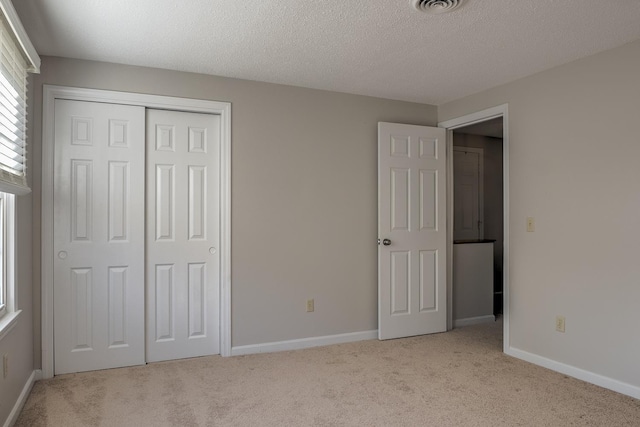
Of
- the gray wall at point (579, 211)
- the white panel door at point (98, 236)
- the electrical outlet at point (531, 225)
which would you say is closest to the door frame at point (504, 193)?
the gray wall at point (579, 211)

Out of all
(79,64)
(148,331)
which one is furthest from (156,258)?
(79,64)

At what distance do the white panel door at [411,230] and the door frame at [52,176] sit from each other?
138 cm

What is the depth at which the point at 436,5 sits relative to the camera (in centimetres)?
230

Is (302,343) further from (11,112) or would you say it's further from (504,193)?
(11,112)

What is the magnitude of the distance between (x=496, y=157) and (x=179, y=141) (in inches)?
161

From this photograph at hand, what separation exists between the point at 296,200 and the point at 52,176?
181 cm

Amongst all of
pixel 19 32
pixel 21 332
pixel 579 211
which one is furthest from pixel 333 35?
pixel 21 332

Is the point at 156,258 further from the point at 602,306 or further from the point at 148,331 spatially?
the point at 602,306

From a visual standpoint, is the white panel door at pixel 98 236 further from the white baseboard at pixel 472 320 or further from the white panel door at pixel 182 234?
the white baseboard at pixel 472 320

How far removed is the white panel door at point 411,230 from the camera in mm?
4016

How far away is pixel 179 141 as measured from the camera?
3.45 meters

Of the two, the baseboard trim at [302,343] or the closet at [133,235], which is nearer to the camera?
the closet at [133,235]

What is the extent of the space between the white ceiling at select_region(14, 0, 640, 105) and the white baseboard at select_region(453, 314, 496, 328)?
7.91 feet

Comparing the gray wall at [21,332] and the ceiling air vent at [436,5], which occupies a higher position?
the ceiling air vent at [436,5]
